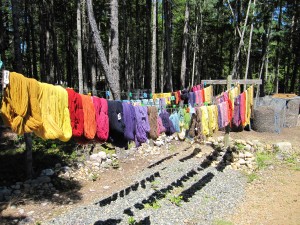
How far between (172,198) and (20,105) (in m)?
5.54

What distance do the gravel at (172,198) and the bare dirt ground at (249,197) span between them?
0.38 m

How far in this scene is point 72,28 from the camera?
94.5ft

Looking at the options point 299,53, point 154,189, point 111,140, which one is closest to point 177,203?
point 154,189

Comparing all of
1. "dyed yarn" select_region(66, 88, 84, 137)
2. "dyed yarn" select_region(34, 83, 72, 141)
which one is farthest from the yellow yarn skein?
"dyed yarn" select_region(66, 88, 84, 137)

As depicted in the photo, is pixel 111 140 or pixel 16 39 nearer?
pixel 111 140

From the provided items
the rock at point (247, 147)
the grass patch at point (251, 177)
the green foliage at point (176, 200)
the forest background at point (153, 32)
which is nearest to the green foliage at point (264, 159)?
the rock at point (247, 147)

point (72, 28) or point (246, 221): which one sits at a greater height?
point (72, 28)

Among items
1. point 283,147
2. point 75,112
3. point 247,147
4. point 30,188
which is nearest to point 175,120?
point 75,112

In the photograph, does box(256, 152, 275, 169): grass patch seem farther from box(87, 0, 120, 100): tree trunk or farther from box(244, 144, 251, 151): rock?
box(87, 0, 120, 100): tree trunk

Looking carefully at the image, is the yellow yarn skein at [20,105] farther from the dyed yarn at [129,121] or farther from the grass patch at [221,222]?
the grass patch at [221,222]

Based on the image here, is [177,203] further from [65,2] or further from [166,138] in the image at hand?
[65,2]

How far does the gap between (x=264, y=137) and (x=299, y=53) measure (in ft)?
40.9

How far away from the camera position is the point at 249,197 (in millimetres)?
8961

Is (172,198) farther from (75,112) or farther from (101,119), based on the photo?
(75,112)
